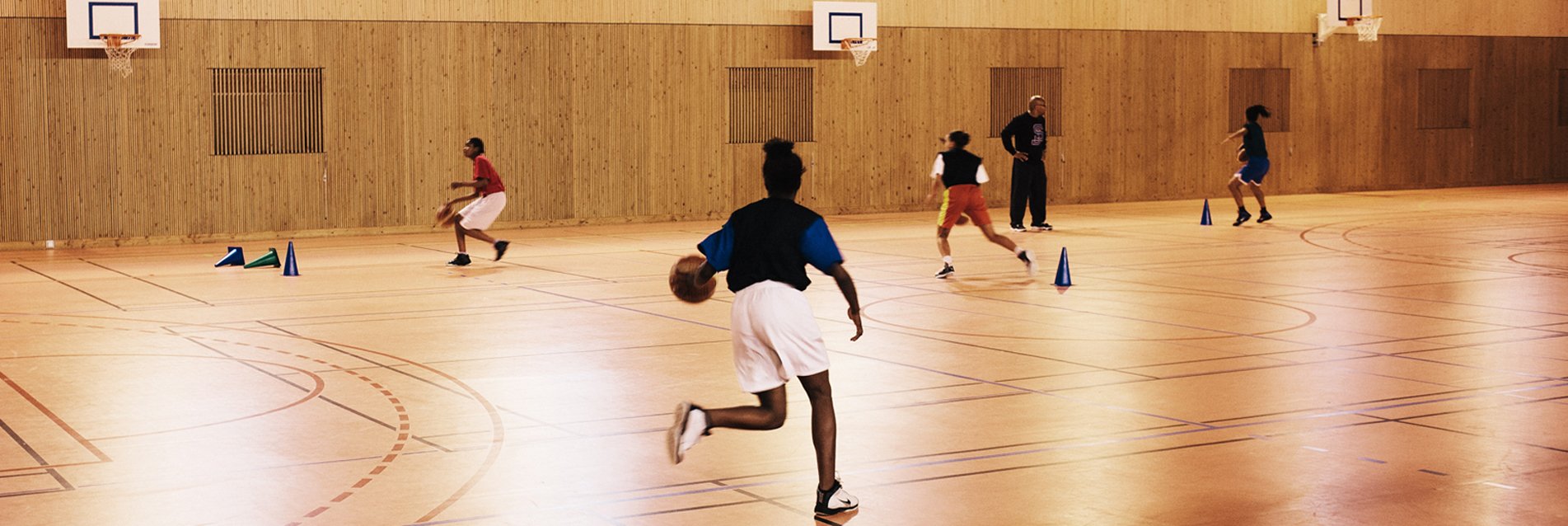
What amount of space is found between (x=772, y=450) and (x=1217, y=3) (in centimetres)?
2355

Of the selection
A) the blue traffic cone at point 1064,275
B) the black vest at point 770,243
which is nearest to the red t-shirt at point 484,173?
the blue traffic cone at point 1064,275

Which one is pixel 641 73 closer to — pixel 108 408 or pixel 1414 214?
pixel 1414 214

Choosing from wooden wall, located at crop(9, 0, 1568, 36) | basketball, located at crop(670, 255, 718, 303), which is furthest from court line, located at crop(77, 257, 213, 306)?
basketball, located at crop(670, 255, 718, 303)

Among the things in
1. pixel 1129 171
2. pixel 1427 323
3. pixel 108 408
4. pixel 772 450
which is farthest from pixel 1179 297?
pixel 1129 171

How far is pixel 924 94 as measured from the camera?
27.3m

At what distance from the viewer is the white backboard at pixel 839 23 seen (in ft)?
84.5

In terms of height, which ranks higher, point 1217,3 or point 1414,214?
point 1217,3

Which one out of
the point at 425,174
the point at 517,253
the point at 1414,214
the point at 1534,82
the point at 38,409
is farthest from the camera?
the point at 1534,82

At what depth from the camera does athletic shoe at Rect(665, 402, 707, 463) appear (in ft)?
22.6

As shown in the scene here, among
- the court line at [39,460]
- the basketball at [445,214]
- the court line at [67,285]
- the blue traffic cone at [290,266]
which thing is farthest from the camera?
the basketball at [445,214]

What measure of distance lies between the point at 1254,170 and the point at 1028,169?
3.16 metres

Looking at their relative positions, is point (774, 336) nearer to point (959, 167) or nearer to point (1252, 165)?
point (959, 167)

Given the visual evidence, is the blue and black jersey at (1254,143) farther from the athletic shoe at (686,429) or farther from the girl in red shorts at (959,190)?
the athletic shoe at (686,429)

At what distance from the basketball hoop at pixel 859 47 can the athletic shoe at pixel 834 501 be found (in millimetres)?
19628
